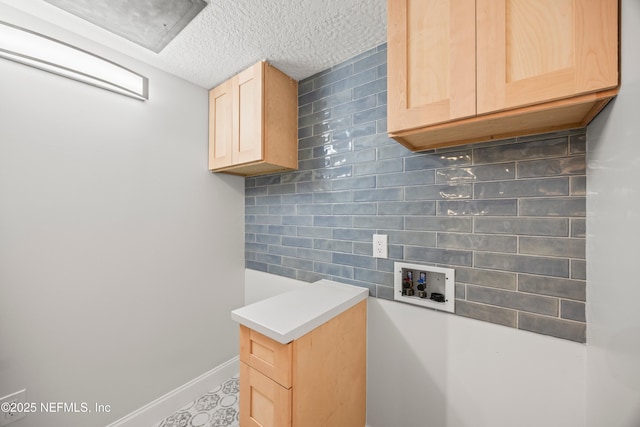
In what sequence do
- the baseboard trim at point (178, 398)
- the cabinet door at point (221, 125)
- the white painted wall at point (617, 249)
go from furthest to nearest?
the cabinet door at point (221, 125)
the baseboard trim at point (178, 398)
the white painted wall at point (617, 249)

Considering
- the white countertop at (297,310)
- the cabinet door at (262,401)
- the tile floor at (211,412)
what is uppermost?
the white countertop at (297,310)

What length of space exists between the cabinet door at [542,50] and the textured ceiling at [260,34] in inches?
22.8

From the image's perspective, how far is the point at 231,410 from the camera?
5.46 feet

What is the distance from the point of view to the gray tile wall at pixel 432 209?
94 centimetres

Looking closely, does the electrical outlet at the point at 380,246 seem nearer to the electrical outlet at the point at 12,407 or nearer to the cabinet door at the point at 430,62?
the cabinet door at the point at 430,62

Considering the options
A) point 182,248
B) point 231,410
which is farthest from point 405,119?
point 231,410

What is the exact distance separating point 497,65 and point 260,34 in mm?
1148

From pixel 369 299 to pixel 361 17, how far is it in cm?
152

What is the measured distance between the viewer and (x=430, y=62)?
89 cm

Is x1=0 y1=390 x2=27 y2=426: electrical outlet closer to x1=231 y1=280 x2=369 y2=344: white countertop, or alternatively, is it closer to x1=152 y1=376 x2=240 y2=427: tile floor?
x1=152 y1=376 x2=240 y2=427: tile floor

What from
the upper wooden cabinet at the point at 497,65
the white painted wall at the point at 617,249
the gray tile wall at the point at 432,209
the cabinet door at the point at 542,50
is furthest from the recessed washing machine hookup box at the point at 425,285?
the cabinet door at the point at 542,50

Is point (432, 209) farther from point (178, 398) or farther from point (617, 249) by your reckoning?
point (178, 398)

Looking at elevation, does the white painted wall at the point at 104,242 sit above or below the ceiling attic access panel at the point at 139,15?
below

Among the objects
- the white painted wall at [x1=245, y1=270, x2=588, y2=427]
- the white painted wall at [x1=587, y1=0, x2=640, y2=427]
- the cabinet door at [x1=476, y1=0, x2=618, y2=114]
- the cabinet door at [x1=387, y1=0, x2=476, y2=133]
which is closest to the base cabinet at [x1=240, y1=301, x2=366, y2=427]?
the white painted wall at [x1=245, y1=270, x2=588, y2=427]
